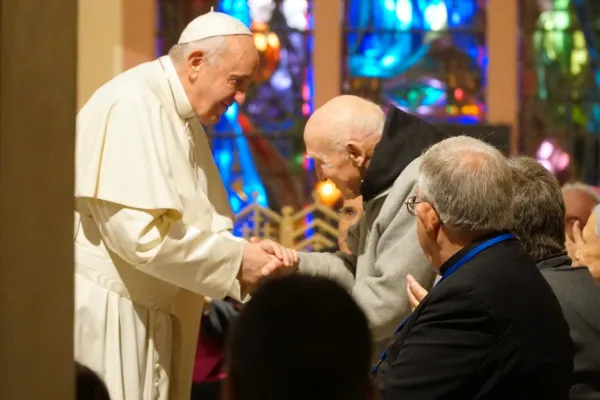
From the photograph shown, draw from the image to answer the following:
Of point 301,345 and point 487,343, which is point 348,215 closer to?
point 487,343

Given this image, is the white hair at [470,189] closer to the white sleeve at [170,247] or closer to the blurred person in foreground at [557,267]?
the blurred person in foreground at [557,267]

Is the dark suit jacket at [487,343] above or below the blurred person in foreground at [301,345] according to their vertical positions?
below

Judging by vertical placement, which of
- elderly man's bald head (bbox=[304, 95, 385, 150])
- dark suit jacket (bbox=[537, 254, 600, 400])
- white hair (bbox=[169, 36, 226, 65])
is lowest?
dark suit jacket (bbox=[537, 254, 600, 400])

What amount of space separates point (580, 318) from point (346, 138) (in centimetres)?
110

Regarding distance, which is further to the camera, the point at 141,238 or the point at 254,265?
the point at 254,265

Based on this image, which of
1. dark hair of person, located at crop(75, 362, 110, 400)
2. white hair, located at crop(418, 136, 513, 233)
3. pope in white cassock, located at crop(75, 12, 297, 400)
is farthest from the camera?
pope in white cassock, located at crop(75, 12, 297, 400)

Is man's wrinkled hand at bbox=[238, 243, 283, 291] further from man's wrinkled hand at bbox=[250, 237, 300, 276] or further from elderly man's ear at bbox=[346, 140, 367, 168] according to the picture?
elderly man's ear at bbox=[346, 140, 367, 168]

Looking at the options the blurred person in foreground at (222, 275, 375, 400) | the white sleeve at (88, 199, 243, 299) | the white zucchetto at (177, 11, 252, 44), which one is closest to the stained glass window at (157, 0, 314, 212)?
the white zucchetto at (177, 11, 252, 44)

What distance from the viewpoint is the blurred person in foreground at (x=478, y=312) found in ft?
10.5

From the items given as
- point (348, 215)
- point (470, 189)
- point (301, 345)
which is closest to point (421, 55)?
point (348, 215)

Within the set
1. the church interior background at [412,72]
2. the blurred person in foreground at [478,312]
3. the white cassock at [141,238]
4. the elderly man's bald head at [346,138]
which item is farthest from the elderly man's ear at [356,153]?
the church interior background at [412,72]

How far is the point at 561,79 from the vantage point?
1172cm

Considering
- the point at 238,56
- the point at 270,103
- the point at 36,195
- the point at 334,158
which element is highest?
the point at 238,56

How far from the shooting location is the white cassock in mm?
4227
